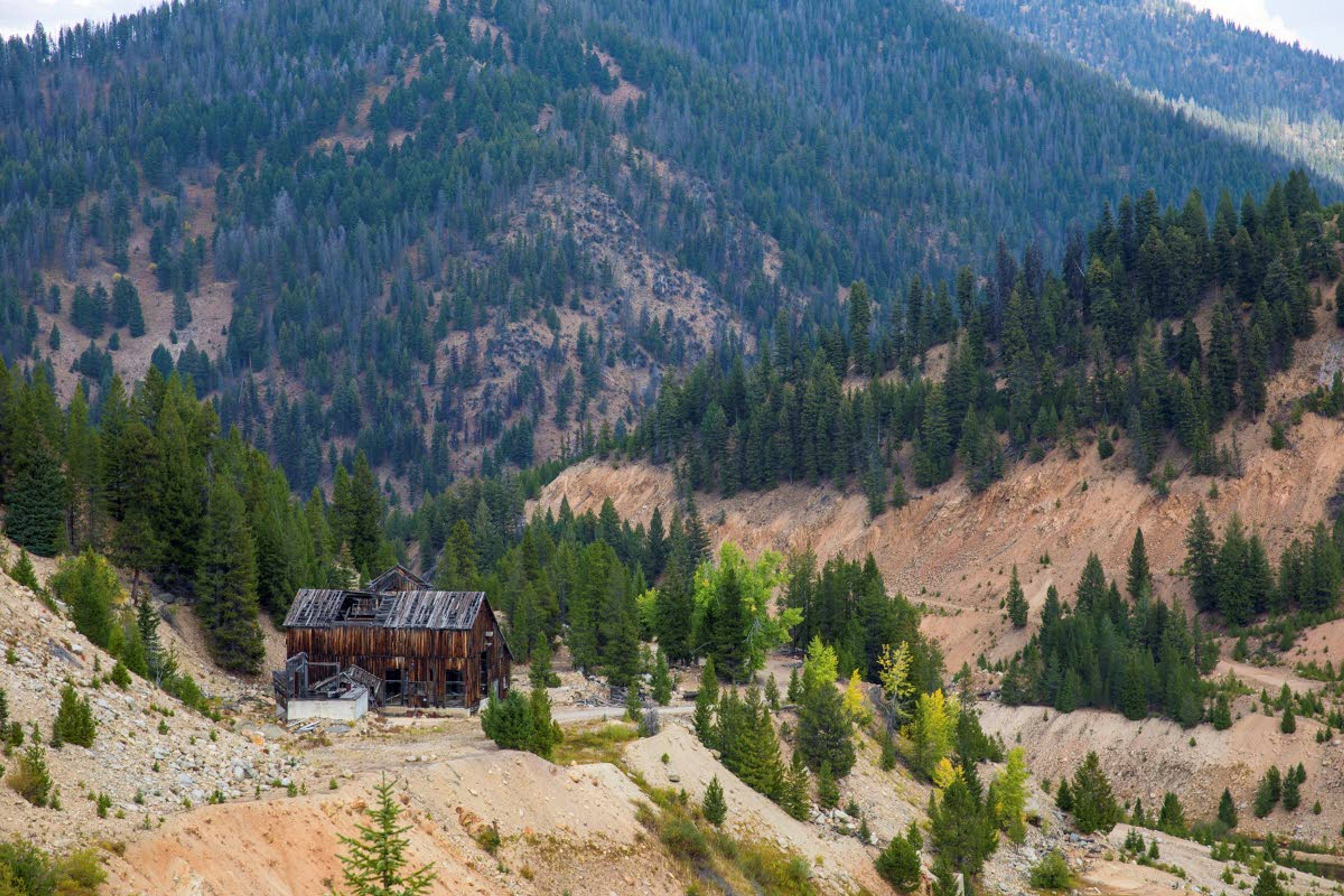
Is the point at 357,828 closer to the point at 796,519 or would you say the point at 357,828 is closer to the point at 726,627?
the point at 726,627

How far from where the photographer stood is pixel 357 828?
1956 inches

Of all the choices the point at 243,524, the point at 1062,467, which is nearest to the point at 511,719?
the point at 243,524

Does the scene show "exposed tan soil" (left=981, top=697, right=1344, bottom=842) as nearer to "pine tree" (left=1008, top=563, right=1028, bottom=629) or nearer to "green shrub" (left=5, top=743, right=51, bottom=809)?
"pine tree" (left=1008, top=563, right=1028, bottom=629)

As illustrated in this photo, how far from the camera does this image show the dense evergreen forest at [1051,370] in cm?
14338

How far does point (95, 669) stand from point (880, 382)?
12804 centimetres

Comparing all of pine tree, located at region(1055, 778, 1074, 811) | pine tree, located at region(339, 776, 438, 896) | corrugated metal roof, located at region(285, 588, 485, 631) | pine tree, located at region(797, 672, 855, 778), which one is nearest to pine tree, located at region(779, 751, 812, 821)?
pine tree, located at region(797, 672, 855, 778)

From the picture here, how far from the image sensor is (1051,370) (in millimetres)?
154750

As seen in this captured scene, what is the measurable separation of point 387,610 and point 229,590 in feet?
33.7

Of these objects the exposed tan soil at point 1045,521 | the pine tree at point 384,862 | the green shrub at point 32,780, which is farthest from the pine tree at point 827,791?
the exposed tan soil at point 1045,521

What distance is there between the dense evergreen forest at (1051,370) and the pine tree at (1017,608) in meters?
19.3

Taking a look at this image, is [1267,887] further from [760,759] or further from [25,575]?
[25,575]

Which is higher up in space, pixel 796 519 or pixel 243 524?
pixel 243 524

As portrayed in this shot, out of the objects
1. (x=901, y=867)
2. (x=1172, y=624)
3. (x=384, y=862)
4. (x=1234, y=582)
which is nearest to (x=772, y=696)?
(x=901, y=867)

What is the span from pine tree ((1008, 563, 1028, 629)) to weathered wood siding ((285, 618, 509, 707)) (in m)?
67.0
